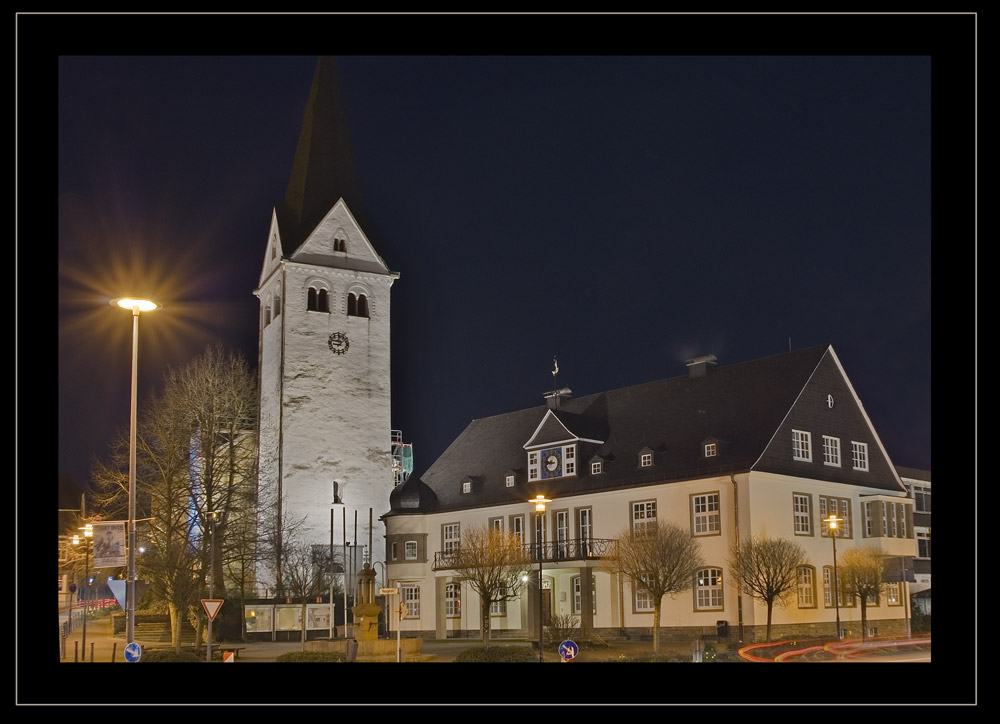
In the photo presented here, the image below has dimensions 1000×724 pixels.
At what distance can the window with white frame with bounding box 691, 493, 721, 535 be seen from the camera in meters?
50.3

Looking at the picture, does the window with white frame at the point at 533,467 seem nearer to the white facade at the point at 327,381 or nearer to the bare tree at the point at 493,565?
the bare tree at the point at 493,565

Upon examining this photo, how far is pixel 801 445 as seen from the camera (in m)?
52.1

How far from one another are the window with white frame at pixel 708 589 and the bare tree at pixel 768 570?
1859 mm

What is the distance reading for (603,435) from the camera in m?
59.8

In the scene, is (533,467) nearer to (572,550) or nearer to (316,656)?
(572,550)

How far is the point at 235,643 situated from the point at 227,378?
12635 mm

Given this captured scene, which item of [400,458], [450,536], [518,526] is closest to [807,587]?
[518,526]

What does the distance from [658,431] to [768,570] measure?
478 inches

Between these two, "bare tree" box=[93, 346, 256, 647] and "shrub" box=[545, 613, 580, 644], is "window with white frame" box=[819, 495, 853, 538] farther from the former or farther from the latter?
"bare tree" box=[93, 346, 256, 647]

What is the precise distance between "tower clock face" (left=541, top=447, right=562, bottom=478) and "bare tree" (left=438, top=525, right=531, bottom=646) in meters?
5.31

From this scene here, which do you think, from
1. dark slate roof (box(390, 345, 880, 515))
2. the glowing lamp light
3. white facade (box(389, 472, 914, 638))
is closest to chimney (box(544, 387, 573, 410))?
dark slate roof (box(390, 345, 880, 515))

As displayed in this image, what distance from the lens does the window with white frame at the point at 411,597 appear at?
63.7 meters

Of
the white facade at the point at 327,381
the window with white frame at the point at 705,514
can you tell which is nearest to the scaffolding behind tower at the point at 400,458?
the white facade at the point at 327,381
